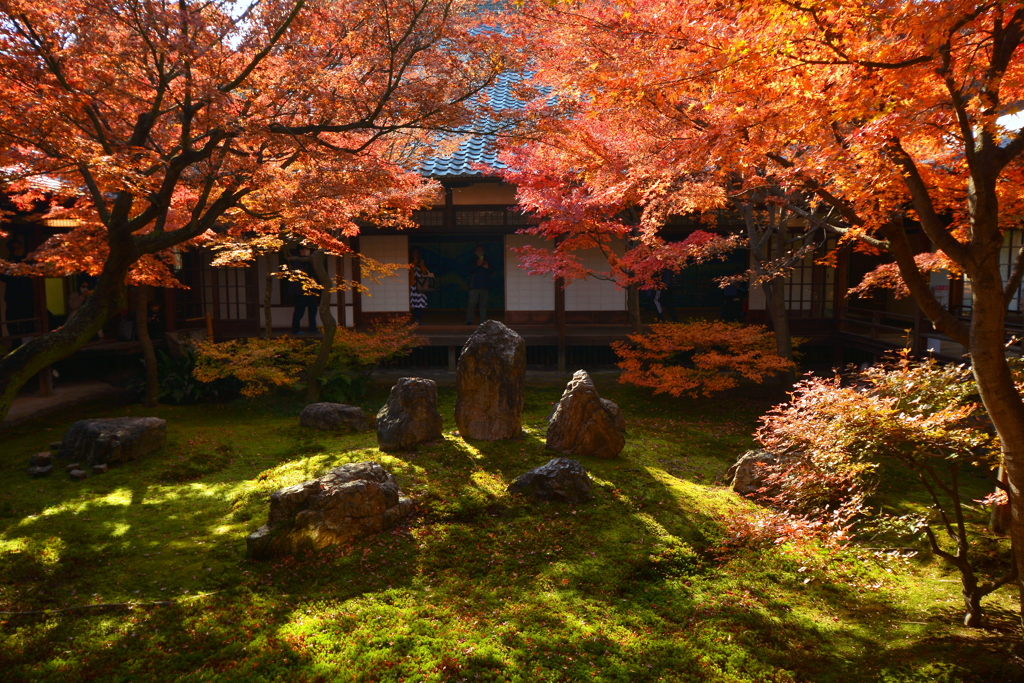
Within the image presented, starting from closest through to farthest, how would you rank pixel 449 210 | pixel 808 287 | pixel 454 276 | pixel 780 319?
pixel 780 319 → pixel 449 210 → pixel 808 287 → pixel 454 276

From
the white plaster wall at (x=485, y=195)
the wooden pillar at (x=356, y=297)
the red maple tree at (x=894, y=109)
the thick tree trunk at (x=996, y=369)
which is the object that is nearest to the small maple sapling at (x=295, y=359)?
the wooden pillar at (x=356, y=297)

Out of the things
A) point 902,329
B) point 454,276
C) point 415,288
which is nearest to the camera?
point 902,329

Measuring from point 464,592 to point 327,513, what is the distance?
4.75ft

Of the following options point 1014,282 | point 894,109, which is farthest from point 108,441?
point 1014,282

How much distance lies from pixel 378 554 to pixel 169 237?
11.7 feet

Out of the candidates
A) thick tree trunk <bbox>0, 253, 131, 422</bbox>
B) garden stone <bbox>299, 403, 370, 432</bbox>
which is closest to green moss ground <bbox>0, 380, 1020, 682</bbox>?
thick tree trunk <bbox>0, 253, 131, 422</bbox>

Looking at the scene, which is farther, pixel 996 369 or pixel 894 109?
pixel 894 109

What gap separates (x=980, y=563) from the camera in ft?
18.2

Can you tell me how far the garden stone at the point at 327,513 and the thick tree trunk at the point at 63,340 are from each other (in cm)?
215

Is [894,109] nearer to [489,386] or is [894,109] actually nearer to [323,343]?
[489,386]

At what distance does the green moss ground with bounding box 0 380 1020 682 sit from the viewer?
409 centimetres

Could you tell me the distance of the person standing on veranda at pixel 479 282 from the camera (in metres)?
14.3

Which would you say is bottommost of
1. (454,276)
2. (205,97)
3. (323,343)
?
(323,343)

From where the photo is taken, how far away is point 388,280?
47.6 ft
